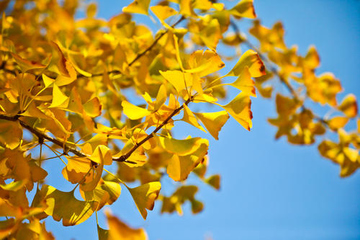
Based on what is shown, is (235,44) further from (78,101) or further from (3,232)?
(3,232)

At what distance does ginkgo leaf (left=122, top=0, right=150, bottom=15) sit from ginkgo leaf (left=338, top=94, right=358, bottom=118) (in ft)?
2.86

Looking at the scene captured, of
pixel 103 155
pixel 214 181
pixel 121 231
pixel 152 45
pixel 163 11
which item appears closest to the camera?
pixel 121 231

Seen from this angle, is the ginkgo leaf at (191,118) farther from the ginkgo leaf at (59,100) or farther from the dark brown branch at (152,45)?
the dark brown branch at (152,45)

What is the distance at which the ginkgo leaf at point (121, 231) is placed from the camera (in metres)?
0.30

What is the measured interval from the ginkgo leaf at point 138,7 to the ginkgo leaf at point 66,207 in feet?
1.30

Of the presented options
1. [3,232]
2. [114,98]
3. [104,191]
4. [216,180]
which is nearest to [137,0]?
[114,98]

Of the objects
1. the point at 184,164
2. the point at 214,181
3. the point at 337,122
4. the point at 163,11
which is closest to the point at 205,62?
the point at 184,164

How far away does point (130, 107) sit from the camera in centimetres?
49

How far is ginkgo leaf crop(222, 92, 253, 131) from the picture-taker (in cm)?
50

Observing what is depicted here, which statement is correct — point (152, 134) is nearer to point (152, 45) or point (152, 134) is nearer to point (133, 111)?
point (133, 111)

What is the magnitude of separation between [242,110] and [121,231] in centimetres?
28

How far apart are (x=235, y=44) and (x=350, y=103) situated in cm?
53

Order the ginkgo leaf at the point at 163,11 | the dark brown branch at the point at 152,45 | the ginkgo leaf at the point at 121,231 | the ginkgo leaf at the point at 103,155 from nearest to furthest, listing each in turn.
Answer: the ginkgo leaf at the point at 121,231
the ginkgo leaf at the point at 103,155
the ginkgo leaf at the point at 163,11
the dark brown branch at the point at 152,45

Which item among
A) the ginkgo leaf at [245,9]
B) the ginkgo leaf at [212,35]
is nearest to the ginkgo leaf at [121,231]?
the ginkgo leaf at [212,35]
